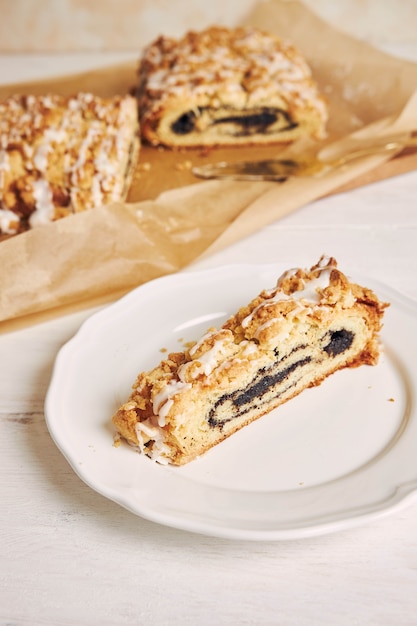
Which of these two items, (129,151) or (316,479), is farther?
(129,151)

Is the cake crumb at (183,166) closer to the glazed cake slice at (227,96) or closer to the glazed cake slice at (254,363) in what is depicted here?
the glazed cake slice at (227,96)

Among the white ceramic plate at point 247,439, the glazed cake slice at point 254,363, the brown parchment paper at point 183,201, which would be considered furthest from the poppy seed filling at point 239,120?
the glazed cake slice at point 254,363

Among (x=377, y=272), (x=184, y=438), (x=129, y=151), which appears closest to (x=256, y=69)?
(x=129, y=151)

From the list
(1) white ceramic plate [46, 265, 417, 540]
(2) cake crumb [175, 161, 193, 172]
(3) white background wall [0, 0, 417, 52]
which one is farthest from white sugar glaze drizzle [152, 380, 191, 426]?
(3) white background wall [0, 0, 417, 52]

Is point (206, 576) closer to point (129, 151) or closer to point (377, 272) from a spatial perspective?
point (377, 272)

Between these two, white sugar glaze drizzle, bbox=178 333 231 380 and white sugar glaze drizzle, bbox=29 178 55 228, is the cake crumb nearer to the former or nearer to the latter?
white sugar glaze drizzle, bbox=29 178 55 228
